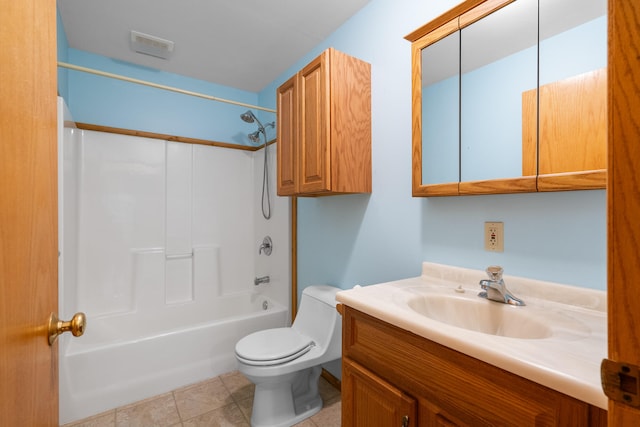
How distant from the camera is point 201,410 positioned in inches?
67.8

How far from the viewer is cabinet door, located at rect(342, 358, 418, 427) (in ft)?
2.82

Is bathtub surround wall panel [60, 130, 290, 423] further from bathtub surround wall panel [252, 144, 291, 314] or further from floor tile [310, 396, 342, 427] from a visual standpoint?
floor tile [310, 396, 342, 427]

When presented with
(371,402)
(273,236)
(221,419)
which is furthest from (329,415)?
(273,236)

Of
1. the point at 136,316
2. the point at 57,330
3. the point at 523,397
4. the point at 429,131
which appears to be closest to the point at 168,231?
the point at 136,316

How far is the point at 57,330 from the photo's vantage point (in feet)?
2.00

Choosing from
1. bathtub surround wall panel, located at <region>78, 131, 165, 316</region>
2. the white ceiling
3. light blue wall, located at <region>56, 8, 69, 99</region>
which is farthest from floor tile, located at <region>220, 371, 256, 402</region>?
the white ceiling

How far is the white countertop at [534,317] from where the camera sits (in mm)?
557

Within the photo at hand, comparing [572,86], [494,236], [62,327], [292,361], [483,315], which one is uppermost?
[572,86]

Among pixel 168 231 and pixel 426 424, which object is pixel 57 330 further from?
pixel 168 231

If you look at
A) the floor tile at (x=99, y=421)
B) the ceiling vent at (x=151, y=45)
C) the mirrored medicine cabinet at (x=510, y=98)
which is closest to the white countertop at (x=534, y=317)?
the mirrored medicine cabinet at (x=510, y=98)

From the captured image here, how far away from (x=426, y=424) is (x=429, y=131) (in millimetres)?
1139

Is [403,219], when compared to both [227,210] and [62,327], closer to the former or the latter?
[62,327]

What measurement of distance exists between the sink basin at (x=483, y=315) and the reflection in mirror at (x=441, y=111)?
52 cm

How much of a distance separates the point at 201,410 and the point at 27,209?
1.73 metres
